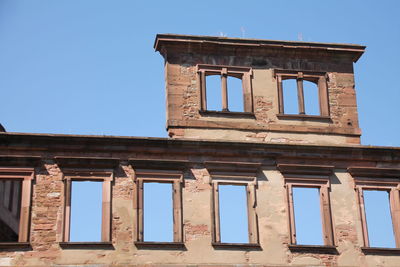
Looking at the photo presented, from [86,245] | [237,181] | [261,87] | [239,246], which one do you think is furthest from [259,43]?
[86,245]

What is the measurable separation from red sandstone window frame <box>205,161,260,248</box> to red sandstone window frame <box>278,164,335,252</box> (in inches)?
39.4

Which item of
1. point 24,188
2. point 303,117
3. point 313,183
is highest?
point 303,117

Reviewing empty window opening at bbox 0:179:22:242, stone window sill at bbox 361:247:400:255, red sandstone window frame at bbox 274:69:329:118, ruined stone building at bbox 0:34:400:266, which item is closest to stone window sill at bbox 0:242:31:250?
ruined stone building at bbox 0:34:400:266

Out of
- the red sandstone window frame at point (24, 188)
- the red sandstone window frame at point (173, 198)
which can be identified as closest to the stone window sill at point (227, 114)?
the red sandstone window frame at point (173, 198)

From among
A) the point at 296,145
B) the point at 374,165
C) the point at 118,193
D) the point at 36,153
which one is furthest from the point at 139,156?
the point at 374,165

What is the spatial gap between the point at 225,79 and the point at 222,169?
10.3ft

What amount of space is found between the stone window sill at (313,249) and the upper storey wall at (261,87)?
3.56 m

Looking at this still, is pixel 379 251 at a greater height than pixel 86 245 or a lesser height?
lesser

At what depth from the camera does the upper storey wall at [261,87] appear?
28.2m

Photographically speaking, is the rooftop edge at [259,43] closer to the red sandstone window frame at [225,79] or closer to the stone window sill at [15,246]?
the red sandstone window frame at [225,79]

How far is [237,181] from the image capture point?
1073 inches

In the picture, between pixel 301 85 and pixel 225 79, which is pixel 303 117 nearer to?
pixel 301 85

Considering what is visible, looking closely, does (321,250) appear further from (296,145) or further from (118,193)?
(118,193)

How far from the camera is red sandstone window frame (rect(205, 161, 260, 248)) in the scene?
26.6m
